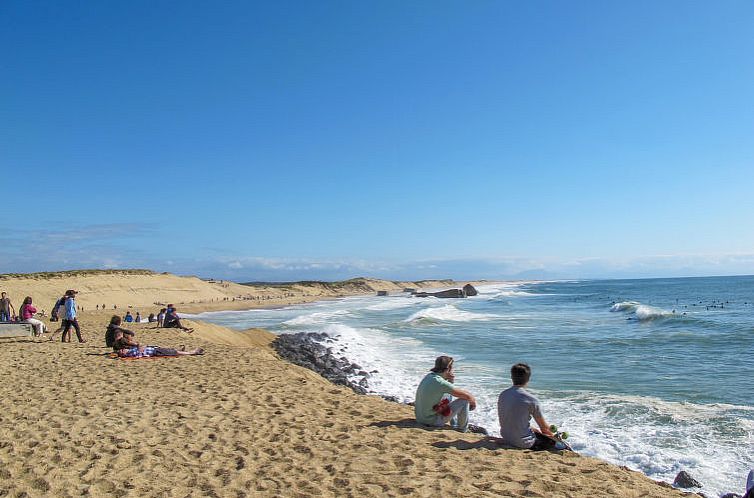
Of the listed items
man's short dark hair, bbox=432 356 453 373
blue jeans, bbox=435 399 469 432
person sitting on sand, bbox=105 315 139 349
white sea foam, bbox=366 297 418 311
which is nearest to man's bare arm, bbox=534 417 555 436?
blue jeans, bbox=435 399 469 432

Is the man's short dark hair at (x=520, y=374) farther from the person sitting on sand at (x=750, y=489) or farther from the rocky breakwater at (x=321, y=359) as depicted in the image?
the rocky breakwater at (x=321, y=359)

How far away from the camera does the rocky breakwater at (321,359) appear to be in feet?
53.0

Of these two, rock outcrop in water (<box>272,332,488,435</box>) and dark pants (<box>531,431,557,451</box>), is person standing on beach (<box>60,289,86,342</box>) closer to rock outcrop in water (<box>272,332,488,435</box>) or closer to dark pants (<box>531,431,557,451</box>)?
rock outcrop in water (<box>272,332,488,435</box>)

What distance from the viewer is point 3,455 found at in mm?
5883

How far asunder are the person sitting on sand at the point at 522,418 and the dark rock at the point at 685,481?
7.72 ft

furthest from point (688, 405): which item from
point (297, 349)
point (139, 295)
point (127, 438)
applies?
point (139, 295)

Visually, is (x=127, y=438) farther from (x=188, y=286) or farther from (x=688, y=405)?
(x=188, y=286)

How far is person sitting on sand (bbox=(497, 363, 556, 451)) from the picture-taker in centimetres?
679

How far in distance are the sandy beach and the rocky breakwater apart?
5044 mm

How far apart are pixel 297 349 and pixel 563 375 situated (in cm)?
1124

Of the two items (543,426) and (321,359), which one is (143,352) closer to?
(321,359)

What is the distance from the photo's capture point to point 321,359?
19.8 metres

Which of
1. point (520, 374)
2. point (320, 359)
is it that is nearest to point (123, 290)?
point (320, 359)

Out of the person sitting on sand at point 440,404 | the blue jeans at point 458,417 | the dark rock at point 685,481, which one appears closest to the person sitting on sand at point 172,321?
the person sitting on sand at point 440,404
